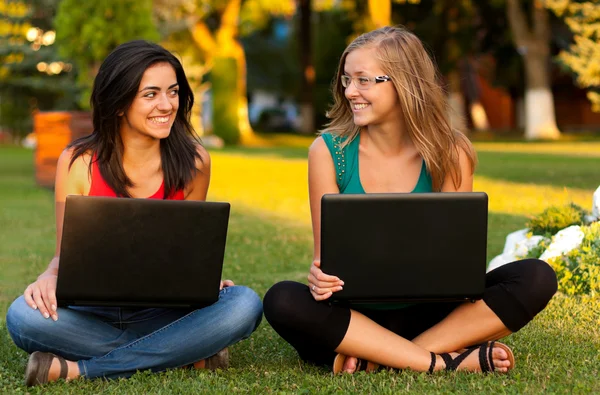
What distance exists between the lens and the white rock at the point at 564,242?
17.2 feet

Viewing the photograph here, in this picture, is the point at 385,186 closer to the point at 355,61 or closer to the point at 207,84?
the point at 355,61

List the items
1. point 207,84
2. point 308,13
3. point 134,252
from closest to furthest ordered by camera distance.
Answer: point 134,252 → point 308,13 → point 207,84

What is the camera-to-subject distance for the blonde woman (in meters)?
3.72

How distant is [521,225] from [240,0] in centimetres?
2106

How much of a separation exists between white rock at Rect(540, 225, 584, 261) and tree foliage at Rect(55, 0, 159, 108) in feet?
36.1

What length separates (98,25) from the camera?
50.3 ft

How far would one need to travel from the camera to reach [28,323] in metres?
3.72

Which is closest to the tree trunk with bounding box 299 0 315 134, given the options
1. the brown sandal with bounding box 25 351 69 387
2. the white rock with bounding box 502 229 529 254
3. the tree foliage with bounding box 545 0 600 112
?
the tree foliage with bounding box 545 0 600 112

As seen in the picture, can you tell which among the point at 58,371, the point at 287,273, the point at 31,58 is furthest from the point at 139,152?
the point at 31,58

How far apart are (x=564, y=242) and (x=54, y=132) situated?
343 inches

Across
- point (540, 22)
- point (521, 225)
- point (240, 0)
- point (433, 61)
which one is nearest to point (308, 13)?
point (240, 0)

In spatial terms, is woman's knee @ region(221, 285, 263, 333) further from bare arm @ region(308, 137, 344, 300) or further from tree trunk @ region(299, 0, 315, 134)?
tree trunk @ region(299, 0, 315, 134)

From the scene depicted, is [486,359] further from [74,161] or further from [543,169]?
[543,169]

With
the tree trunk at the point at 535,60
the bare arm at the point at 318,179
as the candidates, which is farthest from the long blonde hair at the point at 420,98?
the tree trunk at the point at 535,60
